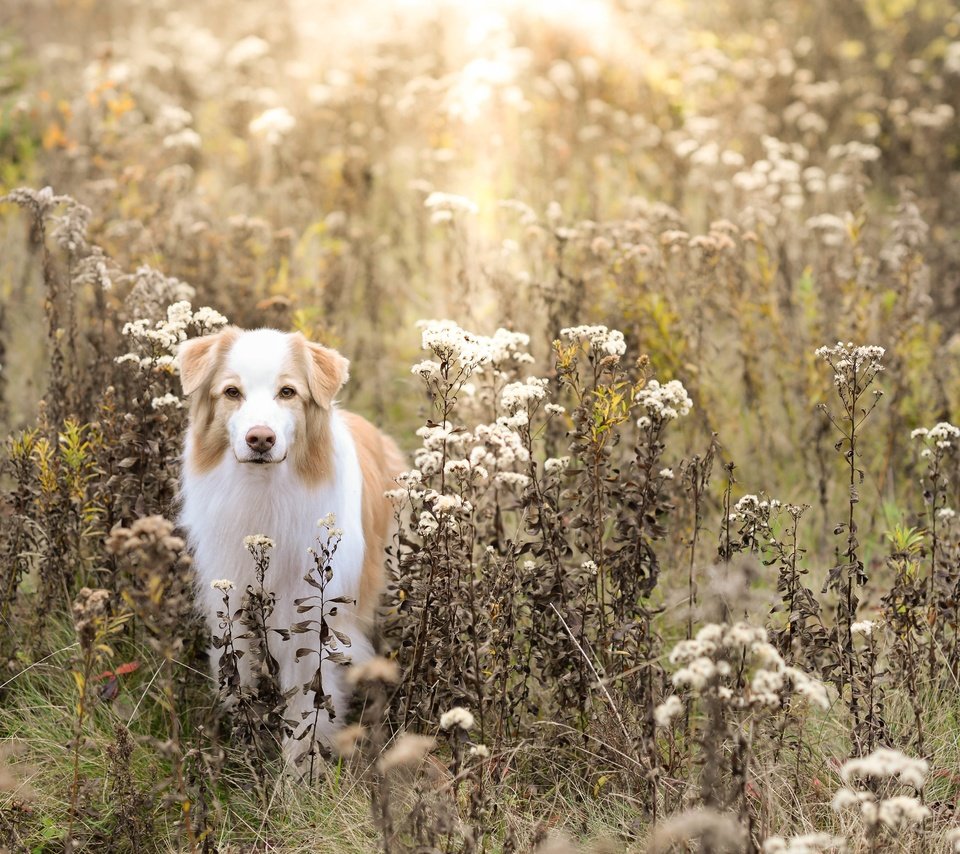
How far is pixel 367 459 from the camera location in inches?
173

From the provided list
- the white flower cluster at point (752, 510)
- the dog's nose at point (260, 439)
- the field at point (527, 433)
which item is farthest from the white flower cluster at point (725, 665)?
the dog's nose at point (260, 439)

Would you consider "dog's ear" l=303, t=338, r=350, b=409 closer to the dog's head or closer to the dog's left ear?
the dog's head

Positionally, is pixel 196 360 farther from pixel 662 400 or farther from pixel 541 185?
pixel 541 185

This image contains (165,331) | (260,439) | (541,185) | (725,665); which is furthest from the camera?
(541,185)

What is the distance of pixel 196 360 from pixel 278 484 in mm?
503

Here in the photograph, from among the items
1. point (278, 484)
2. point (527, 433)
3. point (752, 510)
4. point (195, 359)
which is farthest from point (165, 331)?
point (752, 510)

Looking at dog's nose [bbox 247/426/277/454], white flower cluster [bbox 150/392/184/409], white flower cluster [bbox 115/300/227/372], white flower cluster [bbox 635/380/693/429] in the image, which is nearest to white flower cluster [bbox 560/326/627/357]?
white flower cluster [bbox 635/380/693/429]

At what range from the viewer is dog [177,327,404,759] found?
11.7 ft

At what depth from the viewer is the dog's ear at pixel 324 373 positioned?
3654 millimetres

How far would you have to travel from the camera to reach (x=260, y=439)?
3348mm

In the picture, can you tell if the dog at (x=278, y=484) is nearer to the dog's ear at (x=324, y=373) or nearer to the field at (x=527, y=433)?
the dog's ear at (x=324, y=373)

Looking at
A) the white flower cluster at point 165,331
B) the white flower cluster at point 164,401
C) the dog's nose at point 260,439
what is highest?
the white flower cluster at point 165,331

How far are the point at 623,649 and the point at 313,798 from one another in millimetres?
1126

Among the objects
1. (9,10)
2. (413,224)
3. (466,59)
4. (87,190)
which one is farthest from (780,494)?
(9,10)
